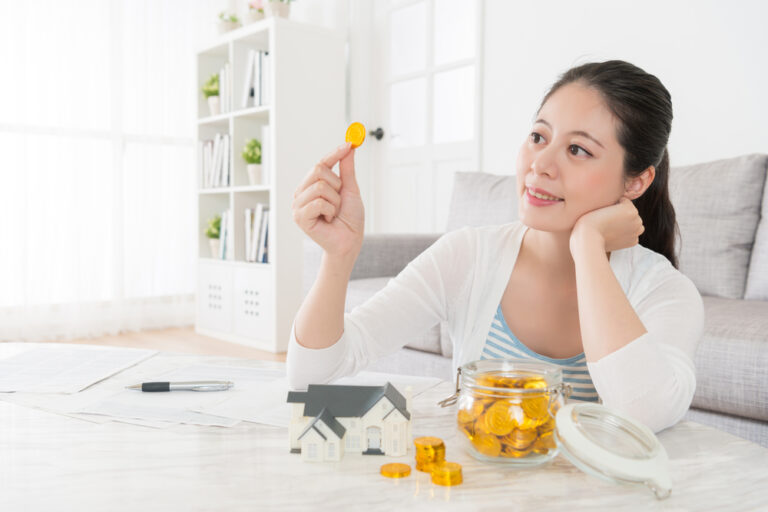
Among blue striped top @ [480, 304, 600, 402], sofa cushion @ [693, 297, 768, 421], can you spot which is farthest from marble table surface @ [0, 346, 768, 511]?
sofa cushion @ [693, 297, 768, 421]

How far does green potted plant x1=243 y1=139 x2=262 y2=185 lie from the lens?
3.46 m

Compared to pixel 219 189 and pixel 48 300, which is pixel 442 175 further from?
pixel 48 300

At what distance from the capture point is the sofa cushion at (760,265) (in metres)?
1.77

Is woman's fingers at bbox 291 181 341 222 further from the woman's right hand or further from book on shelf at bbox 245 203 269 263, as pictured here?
book on shelf at bbox 245 203 269 263

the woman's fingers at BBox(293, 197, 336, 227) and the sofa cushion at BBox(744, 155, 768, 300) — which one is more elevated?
the woman's fingers at BBox(293, 197, 336, 227)

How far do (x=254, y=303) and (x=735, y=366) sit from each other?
2537 millimetres

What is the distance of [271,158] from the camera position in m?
3.32

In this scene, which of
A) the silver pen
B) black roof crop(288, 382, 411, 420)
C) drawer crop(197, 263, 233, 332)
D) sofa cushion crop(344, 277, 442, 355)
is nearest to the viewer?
black roof crop(288, 382, 411, 420)

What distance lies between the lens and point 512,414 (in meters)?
0.56

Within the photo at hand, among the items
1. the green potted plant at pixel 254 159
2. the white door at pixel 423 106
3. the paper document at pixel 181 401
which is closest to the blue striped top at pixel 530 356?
the paper document at pixel 181 401

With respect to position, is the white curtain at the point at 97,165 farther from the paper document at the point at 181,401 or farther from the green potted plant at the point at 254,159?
the paper document at the point at 181,401

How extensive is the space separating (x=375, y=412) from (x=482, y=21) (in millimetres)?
2903

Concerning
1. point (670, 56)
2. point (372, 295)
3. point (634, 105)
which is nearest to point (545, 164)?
point (634, 105)

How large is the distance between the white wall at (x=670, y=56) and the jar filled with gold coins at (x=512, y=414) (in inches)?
70.6
